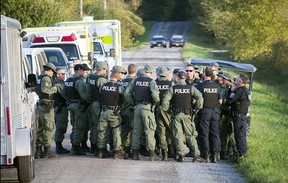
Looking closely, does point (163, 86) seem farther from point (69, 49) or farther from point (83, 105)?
point (69, 49)

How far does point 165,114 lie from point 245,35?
26996 mm

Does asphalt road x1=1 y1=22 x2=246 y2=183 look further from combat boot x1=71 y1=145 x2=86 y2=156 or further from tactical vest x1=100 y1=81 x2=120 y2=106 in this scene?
tactical vest x1=100 y1=81 x2=120 y2=106

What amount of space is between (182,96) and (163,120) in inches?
30.4

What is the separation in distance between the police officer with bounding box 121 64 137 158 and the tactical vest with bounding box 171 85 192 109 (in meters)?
1.03

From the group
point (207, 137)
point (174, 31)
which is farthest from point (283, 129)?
point (174, 31)

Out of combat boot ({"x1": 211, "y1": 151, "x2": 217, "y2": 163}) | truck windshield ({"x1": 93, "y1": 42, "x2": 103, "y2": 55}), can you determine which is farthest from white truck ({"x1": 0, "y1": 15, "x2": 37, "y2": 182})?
truck windshield ({"x1": 93, "y1": 42, "x2": 103, "y2": 55})

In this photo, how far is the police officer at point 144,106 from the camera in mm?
14609

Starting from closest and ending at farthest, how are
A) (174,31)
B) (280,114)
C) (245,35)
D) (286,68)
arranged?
(280,114) < (245,35) < (286,68) < (174,31)

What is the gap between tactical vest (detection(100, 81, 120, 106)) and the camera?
14.7m

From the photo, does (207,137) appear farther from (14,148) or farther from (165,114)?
(14,148)

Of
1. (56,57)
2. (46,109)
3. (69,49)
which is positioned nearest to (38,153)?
(46,109)

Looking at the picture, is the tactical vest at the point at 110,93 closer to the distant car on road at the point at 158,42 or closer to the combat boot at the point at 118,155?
the combat boot at the point at 118,155

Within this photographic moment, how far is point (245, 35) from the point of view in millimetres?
41375

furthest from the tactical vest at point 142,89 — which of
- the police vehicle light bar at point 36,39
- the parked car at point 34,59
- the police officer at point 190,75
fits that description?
the police vehicle light bar at point 36,39
